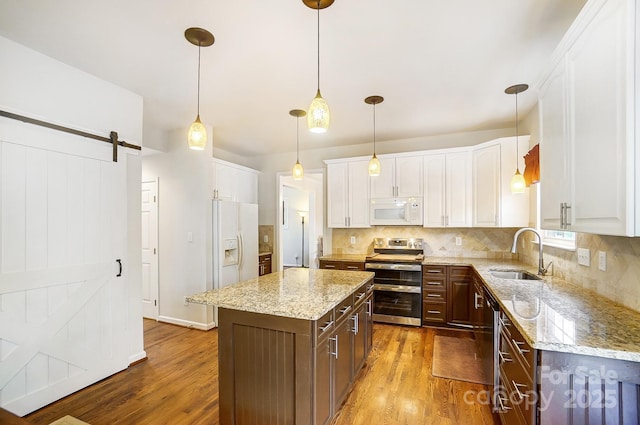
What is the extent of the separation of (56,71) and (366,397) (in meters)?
3.65

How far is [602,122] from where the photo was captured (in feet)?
4.33

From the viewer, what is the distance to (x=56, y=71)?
95.3 inches

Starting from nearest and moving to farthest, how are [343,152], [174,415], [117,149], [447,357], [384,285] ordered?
[174,415] → [117,149] → [447,357] → [384,285] → [343,152]

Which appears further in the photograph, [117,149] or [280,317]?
[117,149]

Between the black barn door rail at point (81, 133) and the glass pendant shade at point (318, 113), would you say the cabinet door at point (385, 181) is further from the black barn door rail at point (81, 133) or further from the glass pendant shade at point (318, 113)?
the black barn door rail at point (81, 133)

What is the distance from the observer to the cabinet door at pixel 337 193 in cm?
469

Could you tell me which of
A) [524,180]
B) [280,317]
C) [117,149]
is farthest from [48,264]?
[524,180]

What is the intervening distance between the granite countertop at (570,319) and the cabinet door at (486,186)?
4.76 ft

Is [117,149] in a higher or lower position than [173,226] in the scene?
higher

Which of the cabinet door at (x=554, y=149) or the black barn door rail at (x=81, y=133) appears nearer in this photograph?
the cabinet door at (x=554, y=149)

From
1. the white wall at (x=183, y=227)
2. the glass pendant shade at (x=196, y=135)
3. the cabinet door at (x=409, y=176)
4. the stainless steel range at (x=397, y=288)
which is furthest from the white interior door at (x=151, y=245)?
the cabinet door at (x=409, y=176)

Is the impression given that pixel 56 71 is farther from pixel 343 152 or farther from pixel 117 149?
pixel 343 152

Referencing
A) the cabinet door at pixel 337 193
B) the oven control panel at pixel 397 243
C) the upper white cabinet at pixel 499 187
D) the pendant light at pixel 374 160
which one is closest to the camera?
the pendant light at pixel 374 160

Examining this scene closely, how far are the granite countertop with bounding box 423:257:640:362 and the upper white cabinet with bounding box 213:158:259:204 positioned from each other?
359 centimetres
